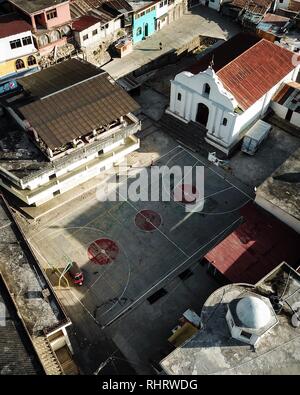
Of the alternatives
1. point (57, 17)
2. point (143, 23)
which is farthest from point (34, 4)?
point (143, 23)

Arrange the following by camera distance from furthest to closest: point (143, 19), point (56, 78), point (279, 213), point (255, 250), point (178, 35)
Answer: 1. point (178, 35)
2. point (143, 19)
3. point (56, 78)
4. point (279, 213)
5. point (255, 250)

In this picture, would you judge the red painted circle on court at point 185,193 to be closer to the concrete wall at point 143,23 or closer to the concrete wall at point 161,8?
the concrete wall at point 143,23

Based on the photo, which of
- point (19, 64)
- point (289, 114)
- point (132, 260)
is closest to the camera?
point (132, 260)

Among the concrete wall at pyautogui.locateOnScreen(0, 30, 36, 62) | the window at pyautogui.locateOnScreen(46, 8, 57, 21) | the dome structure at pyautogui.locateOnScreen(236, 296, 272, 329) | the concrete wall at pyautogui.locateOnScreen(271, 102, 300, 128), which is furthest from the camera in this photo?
the window at pyautogui.locateOnScreen(46, 8, 57, 21)

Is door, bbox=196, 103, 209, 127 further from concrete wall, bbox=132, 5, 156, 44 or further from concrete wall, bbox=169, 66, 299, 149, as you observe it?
concrete wall, bbox=132, 5, 156, 44

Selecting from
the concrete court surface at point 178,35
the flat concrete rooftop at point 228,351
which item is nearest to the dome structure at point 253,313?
the flat concrete rooftop at point 228,351

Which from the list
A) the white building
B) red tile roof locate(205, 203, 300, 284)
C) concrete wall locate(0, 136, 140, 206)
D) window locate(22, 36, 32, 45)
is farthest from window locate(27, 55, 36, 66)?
red tile roof locate(205, 203, 300, 284)

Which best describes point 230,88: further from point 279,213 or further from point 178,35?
point 178,35

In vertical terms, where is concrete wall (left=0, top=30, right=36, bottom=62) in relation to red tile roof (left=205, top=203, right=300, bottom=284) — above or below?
above
